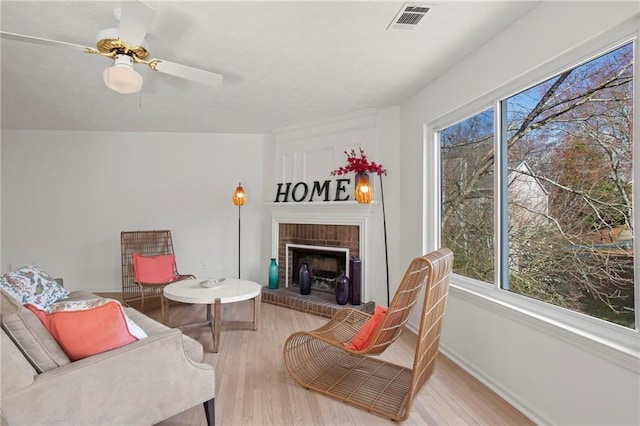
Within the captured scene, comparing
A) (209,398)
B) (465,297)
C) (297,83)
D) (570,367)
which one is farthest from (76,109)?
(570,367)

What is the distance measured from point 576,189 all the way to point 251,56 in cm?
242

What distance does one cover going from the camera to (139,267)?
3.87m

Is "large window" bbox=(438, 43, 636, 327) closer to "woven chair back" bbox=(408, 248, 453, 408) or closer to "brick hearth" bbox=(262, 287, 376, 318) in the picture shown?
"woven chair back" bbox=(408, 248, 453, 408)

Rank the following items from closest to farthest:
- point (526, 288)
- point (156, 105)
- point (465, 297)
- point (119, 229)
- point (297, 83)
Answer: point (526, 288) < point (465, 297) < point (297, 83) < point (156, 105) < point (119, 229)

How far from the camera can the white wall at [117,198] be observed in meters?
4.79

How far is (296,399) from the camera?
82.1 inches

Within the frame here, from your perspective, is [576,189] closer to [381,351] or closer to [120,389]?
[381,351]

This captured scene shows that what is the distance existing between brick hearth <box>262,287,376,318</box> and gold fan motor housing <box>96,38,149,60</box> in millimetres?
2917

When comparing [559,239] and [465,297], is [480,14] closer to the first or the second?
[559,239]

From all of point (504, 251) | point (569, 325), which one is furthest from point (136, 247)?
point (569, 325)

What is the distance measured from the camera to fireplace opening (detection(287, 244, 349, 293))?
4211mm

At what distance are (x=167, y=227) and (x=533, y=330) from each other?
4.74 m

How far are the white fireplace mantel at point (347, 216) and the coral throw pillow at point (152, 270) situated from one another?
1620 millimetres

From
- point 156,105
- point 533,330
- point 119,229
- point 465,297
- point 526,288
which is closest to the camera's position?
point 533,330
